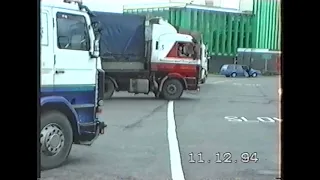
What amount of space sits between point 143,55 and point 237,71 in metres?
1.76

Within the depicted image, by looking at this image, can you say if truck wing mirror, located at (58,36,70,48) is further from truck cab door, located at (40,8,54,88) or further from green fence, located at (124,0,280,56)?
green fence, located at (124,0,280,56)

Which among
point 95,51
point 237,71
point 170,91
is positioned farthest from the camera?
point 170,91

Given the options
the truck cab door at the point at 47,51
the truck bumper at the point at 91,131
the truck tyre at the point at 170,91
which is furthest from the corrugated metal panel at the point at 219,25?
the truck tyre at the point at 170,91

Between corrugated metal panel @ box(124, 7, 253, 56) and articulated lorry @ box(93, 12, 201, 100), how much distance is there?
398 mm

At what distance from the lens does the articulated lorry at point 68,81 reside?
329 centimetres

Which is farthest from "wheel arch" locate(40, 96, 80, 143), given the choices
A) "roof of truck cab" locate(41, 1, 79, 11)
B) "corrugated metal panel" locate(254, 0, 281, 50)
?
"corrugated metal panel" locate(254, 0, 281, 50)

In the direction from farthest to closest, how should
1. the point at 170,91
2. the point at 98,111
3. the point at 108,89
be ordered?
the point at 170,91 < the point at 108,89 < the point at 98,111

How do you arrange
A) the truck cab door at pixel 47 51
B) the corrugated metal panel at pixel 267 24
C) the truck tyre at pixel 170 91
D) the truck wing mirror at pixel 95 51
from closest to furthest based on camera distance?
the corrugated metal panel at pixel 267 24 → the truck cab door at pixel 47 51 → the truck wing mirror at pixel 95 51 → the truck tyre at pixel 170 91

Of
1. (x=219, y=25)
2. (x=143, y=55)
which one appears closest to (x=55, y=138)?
(x=219, y=25)

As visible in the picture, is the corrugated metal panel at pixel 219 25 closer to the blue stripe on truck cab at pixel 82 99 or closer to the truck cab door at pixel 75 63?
the truck cab door at pixel 75 63

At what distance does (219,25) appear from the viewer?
12.1 feet
